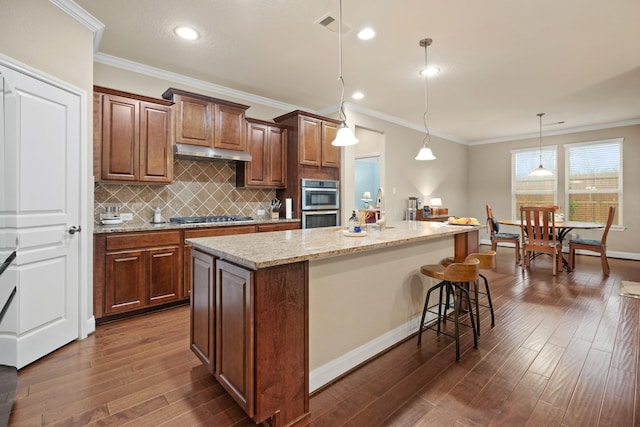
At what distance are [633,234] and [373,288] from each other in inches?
269

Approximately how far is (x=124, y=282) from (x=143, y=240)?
0.42m

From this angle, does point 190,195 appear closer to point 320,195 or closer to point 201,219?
point 201,219

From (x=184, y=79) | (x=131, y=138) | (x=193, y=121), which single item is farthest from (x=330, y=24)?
(x=131, y=138)

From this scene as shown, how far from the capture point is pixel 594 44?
306cm

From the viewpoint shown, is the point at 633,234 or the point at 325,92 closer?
the point at 325,92

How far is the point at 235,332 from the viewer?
5.13 feet

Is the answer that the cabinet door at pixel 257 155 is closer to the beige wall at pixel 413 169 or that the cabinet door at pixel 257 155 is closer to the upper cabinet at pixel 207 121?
the upper cabinet at pixel 207 121

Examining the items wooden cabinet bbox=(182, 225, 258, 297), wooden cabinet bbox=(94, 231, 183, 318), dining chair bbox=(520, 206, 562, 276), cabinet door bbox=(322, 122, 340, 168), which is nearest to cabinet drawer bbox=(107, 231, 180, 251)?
wooden cabinet bbox=(94, 231, 183, 318)

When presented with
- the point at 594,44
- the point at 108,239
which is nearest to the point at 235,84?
the point at 108,239

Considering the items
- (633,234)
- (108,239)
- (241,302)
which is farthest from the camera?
(633,234)

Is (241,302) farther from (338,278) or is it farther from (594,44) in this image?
(594,44)

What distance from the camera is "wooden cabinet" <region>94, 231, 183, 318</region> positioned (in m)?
2.79

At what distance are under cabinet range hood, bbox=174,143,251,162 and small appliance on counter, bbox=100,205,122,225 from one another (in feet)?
2.92

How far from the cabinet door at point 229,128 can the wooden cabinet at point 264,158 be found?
0.13m
